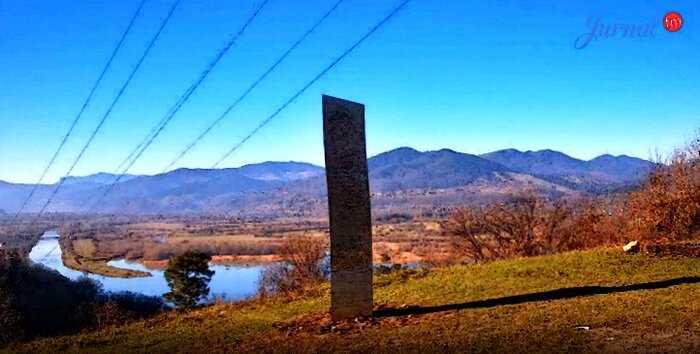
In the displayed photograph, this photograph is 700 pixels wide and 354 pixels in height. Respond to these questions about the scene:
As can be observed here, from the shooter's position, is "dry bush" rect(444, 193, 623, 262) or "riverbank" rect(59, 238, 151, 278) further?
"riverbank" rect(59, 238, 151, 278)

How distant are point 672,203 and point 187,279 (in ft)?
132

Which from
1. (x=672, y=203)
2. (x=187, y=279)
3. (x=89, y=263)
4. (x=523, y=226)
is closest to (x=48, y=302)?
(x=187, y=279)

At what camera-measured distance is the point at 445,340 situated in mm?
11961

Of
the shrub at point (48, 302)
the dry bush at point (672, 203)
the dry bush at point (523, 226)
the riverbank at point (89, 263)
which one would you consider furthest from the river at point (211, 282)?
the dry bush at point (672, 203)

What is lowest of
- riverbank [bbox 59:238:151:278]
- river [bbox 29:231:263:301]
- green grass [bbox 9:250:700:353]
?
river [bbox 29:231:263:301]

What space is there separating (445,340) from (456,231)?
3813 centimetres

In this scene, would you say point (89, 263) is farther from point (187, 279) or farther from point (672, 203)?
point (672, 203)

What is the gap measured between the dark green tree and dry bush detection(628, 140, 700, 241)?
37372mm

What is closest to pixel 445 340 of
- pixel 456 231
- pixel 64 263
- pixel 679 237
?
pixel 679 237

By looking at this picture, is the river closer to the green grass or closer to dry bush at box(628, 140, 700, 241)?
dry bush at box(628, 140, 700, 241)

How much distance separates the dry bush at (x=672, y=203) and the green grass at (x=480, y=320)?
10.5m

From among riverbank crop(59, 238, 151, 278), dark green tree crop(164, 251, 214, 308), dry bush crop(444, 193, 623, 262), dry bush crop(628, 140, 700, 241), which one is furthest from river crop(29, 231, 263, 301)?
dry bush crop(628, 140, 700, 241)

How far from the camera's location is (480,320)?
533 inches

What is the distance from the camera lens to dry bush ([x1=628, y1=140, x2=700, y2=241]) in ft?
97.3
